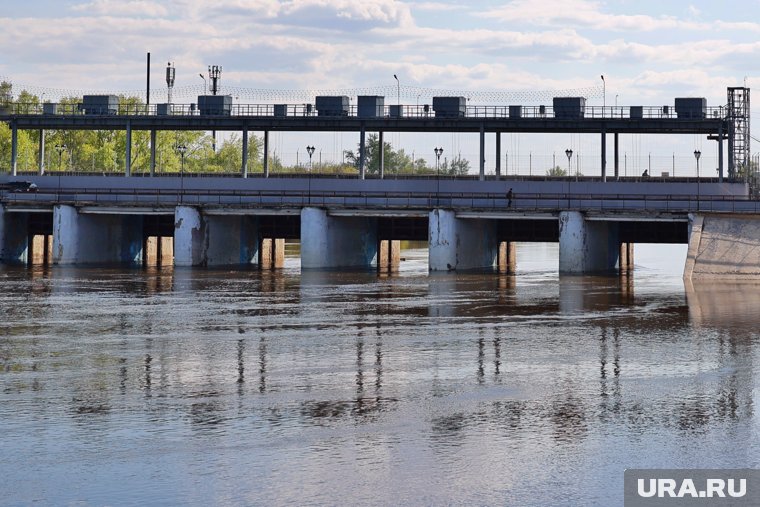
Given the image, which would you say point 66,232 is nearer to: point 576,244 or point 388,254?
point 388,254

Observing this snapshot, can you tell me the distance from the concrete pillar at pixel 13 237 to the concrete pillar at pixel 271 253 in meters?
15.7

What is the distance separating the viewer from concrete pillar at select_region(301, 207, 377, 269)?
7069 cm

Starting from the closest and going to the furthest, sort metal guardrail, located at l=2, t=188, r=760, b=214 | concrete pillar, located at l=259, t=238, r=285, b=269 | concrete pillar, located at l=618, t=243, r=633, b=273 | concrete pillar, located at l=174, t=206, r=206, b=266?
metal guardrail, located at l=2, t=188, r=760, b=214 < concrete pillar, located at l=174, t=206, r=206, b=266 < concrete pillar, located at l=618, t=243, r=633, b=273 < concrete pillar, located at l=259, t=238, r=285, b=269

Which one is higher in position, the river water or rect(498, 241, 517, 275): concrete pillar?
rect(498, 241, 517, 275): concrete pillar

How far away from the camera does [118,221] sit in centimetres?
7944

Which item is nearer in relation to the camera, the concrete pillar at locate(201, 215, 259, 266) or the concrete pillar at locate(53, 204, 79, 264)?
the concrete pillar at locate(201, 215, 259, 266)

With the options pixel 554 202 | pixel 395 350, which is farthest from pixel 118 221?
pixel 395 350

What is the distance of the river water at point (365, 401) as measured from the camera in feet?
52.3

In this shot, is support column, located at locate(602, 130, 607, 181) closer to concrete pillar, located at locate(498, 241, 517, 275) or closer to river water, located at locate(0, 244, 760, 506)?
concrete pillar, located at locate(498, 241, 517, 275)

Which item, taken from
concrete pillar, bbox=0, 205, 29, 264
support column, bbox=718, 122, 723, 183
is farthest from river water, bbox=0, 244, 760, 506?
support column, bbox=718, 122, 723, 183

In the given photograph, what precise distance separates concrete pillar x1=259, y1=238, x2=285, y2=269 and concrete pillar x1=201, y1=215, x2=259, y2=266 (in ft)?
4.46

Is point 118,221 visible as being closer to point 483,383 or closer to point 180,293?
point 180,293

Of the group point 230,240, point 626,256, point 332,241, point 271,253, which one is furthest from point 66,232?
point 626,256

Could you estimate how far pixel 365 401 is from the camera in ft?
71.6
